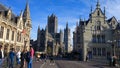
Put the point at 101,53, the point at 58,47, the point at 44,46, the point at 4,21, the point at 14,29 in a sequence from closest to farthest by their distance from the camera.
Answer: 1. the point at 4,21
2. the point at 14,29
3. the point at 101,53
4. the point at 44,46
5. the point at 58,47

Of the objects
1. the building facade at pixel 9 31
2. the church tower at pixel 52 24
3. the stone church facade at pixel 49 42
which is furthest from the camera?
the church tower at pixel 52 24

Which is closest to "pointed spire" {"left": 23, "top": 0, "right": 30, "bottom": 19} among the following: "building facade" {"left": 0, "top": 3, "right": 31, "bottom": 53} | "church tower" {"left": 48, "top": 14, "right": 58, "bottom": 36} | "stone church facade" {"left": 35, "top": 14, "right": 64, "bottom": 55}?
"building facade" {"left": 0, "top": 3, "right": 31, "bottom": 53}

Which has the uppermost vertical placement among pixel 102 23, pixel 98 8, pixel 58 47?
pixel 98 8

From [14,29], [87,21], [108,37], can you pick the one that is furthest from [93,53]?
[14,29]

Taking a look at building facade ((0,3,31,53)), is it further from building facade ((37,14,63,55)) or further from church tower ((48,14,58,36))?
church tower ((48,14,58,36))

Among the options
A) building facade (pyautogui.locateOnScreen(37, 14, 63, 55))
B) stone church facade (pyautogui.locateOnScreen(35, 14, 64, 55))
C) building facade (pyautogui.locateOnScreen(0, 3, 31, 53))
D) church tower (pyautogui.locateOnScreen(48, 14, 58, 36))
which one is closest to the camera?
building facade (pyautogui.locateOnScreen(0, 3, 31, 53))

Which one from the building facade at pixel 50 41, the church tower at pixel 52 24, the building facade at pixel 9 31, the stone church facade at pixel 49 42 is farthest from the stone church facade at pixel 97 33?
the church tower at pixel 52 24

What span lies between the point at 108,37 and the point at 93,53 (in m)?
7.28

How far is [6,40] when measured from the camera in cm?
4612

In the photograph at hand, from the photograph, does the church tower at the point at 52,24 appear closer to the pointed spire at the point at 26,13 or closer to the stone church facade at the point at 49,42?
the stone church facade at the point at 49,42

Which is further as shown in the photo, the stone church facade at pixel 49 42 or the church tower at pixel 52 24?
the church tower at pixel 52 24

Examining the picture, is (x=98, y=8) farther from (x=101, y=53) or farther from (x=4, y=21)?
(x=4, y=21)

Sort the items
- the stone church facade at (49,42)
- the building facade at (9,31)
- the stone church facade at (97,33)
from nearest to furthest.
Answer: the building facade at (9,31) < the stone church facade at (97,33) < the stone church facade at (49,42)

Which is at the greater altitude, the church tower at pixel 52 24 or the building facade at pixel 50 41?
the church tower at pixel 52 24
